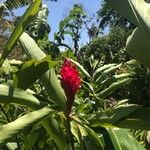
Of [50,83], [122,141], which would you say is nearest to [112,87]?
[122,141]

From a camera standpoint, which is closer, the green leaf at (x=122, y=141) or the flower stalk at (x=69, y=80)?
the flower stalk at (x=69, y=80)

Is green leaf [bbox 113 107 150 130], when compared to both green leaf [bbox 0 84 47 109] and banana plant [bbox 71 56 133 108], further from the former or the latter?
banana plant [bbox 71 56 133 108]

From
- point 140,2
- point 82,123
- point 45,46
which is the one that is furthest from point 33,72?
point 45,46

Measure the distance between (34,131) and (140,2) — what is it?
2.20ft

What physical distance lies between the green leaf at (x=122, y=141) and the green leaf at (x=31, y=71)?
0.32 meters

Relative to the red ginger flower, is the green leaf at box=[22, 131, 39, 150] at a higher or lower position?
lower

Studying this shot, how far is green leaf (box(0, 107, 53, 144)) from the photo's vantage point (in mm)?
1278

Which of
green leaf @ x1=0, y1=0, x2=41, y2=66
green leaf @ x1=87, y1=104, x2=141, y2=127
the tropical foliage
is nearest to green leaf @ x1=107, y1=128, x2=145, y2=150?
the tropical foliage

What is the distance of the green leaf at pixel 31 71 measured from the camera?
1.45 metres

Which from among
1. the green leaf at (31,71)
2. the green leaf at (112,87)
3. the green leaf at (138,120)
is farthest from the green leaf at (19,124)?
the green leaf at (112,87)

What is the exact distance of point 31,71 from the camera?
1.48 metres

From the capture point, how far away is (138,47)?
1.20 meters

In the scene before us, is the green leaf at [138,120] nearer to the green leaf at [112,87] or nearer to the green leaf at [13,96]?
the green leaf at [13,96]

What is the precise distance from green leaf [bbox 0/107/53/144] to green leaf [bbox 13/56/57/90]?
12 centimetres
